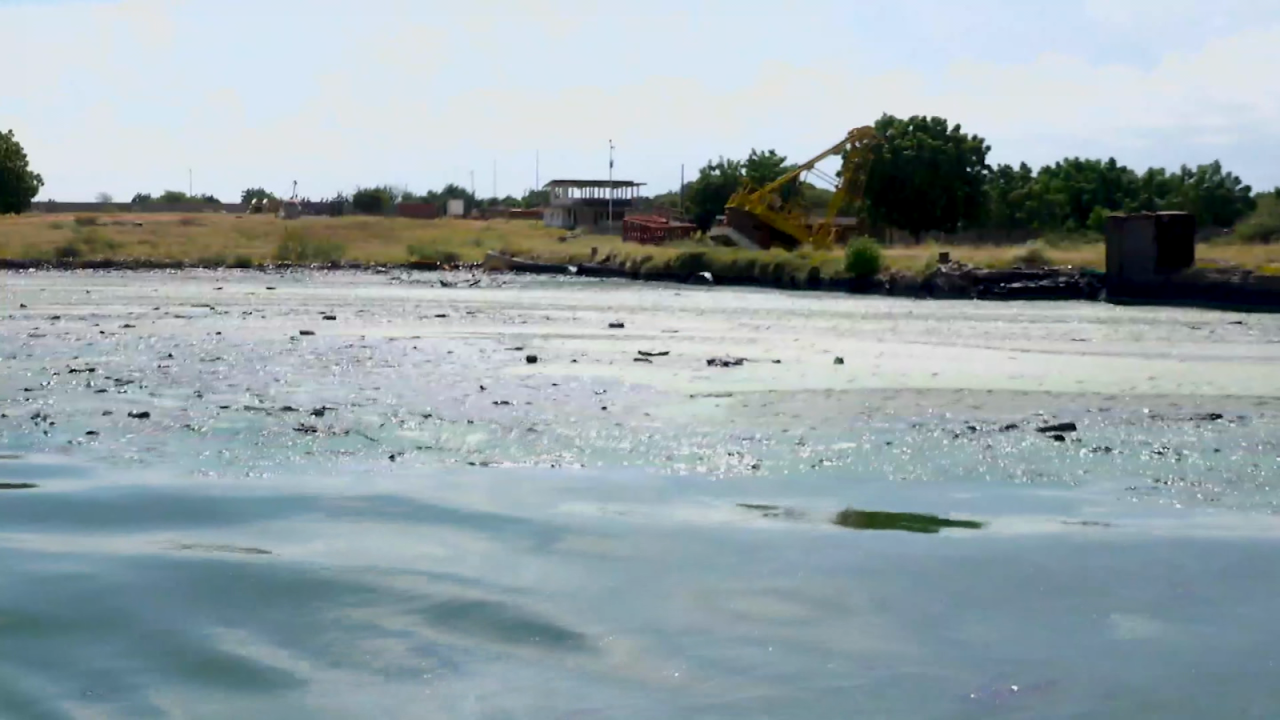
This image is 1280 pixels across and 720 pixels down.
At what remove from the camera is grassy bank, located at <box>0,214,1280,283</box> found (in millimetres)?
58844

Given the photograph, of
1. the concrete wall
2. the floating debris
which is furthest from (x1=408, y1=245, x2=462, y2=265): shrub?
the floating debris

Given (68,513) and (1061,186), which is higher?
(1061,186)

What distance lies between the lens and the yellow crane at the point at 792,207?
76.5m

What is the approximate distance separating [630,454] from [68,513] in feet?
16.5

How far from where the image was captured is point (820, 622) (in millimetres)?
8609

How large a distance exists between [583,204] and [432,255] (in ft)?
123

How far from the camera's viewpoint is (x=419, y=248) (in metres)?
90.4

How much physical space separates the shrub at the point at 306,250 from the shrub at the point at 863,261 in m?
37.0

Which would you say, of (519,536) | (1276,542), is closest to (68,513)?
(519,536)

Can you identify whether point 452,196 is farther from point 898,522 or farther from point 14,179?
point 898,522

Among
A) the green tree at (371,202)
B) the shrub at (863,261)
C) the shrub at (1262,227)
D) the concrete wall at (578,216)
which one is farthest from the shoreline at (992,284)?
the green tree at (371,202)

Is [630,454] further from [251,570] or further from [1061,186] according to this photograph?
[1061,186]

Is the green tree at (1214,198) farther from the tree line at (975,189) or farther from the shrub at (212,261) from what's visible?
the shrub at (212,261)

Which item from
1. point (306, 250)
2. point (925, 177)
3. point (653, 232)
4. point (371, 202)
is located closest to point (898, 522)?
point (925, 177)
